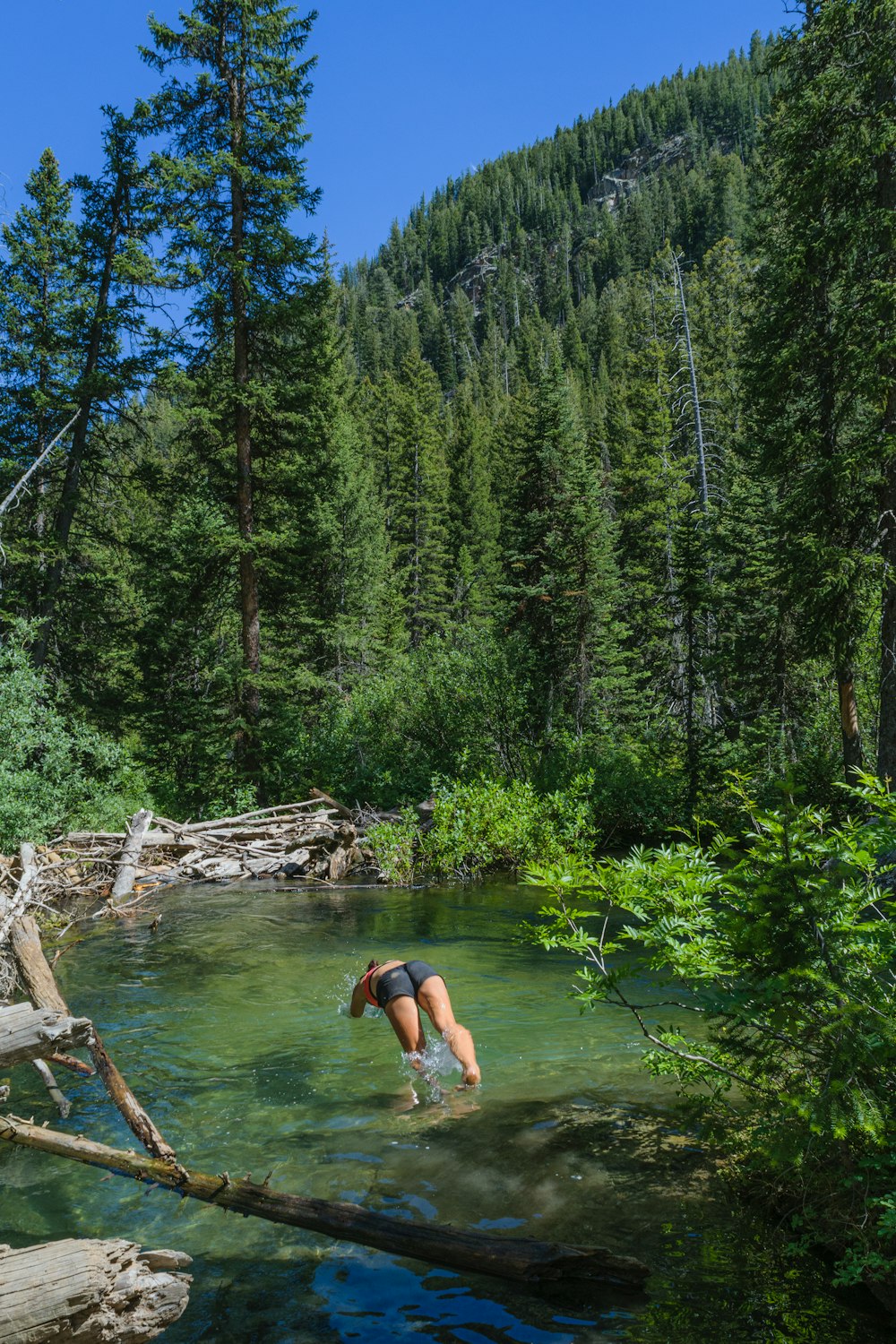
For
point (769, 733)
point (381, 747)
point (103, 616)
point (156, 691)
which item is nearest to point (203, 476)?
point (103, 616)

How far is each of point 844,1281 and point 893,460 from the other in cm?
1174

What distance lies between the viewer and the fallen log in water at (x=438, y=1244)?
3.56 m

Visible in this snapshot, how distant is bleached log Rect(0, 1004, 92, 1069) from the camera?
440 cm

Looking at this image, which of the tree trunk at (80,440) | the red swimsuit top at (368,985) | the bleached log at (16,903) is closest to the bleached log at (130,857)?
the tree trunk at (80,440)

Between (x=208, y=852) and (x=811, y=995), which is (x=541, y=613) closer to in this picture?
(x=208, y=852)

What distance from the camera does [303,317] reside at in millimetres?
19844

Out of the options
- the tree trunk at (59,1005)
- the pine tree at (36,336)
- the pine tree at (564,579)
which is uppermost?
the pine tree at (36,336)

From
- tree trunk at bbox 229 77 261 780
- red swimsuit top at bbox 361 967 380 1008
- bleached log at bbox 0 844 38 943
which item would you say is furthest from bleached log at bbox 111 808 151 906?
red swimsuit top at bbox 361 967 380 1008

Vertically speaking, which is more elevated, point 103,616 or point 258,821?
point 103,616

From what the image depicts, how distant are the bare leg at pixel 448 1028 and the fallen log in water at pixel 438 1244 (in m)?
2.44

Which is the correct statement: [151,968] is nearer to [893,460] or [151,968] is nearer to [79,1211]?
[79,1211]

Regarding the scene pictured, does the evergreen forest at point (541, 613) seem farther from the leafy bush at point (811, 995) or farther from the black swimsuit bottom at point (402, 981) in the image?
the black swimsuit bottom at point (402, 981)

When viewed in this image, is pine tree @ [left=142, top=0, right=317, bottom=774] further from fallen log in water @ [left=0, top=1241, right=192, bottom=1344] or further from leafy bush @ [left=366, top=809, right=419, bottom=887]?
fallen log in water @ [left=0, top=1241, right=192, bottom=1344]

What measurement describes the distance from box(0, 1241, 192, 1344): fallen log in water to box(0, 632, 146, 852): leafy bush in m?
11.2
